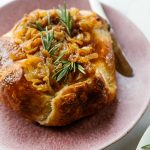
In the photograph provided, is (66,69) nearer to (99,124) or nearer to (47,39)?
(47,39)

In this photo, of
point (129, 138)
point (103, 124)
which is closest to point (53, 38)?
point (103, 124)

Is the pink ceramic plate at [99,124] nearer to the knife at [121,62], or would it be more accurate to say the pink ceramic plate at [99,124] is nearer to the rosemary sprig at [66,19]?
the knife at [121,62]

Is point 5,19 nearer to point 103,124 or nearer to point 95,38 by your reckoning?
point 95,38

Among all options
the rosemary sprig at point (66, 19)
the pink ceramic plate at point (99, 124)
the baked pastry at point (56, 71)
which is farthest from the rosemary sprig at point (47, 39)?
the pink ceramic plate at point (99, 124)

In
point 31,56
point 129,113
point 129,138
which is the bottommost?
point 129,138

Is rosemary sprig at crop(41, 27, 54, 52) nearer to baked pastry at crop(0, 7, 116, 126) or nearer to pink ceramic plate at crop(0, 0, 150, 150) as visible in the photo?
baked pastry at crop(0, 7, 116, 126)

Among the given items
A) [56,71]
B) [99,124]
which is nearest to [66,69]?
[56,71]

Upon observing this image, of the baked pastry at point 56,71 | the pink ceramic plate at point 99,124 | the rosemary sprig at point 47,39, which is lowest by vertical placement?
the pink ceramic plate at point 99,124
